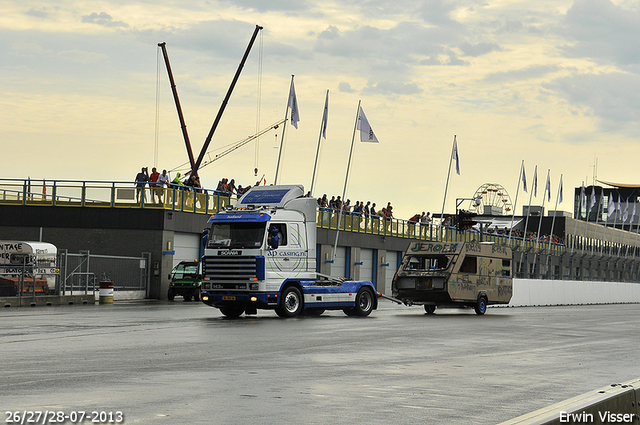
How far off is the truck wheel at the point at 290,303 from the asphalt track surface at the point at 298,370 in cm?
303

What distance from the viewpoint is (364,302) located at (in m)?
28.0

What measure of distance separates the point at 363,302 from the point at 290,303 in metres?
3.21

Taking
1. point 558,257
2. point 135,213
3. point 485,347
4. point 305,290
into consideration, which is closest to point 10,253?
point 135,213

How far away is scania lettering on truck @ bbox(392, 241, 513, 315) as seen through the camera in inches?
1201

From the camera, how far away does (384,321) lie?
25219mm

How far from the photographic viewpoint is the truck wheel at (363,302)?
27656mm

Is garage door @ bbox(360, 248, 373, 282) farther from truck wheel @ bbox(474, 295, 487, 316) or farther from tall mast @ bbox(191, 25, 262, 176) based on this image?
truck wheel @ bbox(474, 295, 487, 316)

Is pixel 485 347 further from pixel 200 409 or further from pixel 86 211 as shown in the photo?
pixel 86 211

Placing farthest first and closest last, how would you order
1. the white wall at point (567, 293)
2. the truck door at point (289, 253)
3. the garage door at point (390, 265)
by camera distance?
the garage door at point (390, 265), the white wall at point (567, 293), the truck door at point (289, 253)

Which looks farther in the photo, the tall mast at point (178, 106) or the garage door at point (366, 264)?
→ the tall mast at point (178, 106)

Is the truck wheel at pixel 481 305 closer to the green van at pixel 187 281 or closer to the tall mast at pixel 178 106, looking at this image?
the green van at pixel 187 281

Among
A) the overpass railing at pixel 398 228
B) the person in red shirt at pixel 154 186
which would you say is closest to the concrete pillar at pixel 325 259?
the overpass railing at pixel 398 228

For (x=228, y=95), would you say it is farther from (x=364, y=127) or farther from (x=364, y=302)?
(x=364, y=302)

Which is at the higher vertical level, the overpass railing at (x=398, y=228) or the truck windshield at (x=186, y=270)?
the overpass railing at (x=398, y=228)
